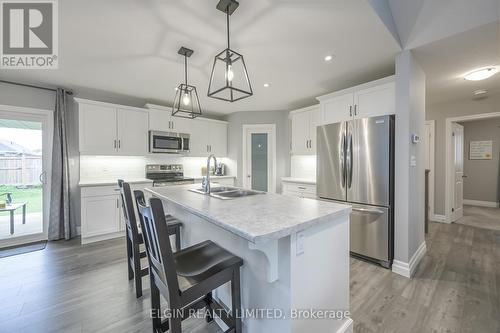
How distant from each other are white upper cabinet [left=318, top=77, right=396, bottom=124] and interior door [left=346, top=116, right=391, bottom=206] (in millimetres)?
229

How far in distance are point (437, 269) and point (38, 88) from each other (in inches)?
253

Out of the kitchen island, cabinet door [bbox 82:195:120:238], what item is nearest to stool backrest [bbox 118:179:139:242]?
the kitchen island

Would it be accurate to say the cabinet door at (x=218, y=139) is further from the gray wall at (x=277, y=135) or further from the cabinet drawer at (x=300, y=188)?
the cabinet drawer at (x=300, y=188)

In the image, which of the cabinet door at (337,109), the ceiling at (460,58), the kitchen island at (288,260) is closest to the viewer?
the kitchen island at (288,260)

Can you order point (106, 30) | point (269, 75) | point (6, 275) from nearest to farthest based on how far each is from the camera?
point (106, 30)
point (6, 275)
point (269, 75)

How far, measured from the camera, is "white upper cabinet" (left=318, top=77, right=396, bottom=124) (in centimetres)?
267

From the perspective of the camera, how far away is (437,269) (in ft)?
8.36

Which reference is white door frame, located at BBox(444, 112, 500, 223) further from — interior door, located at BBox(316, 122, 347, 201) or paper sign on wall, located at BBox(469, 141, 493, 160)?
interior door, located at BBox(316, 122, 347, 201)

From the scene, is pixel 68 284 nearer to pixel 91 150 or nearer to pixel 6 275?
pixel 6 275

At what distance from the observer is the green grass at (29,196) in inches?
134

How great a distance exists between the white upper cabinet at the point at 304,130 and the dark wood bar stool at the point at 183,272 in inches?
124

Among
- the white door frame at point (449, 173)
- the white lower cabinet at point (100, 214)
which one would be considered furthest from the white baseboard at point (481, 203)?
the white lower cabinet at point (100, 214)

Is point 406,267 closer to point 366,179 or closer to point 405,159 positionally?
point 366,179

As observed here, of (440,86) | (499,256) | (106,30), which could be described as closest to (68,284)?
(106,30)
